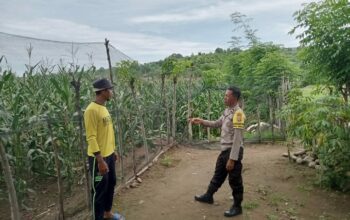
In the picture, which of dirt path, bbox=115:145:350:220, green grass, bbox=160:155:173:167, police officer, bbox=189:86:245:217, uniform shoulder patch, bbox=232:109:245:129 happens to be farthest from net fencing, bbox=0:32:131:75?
uniform shoulder patch, bbox=232:109:245:129

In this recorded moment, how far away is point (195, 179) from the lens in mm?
6828

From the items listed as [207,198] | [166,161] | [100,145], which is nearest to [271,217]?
[207,198]

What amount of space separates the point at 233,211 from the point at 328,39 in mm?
2901

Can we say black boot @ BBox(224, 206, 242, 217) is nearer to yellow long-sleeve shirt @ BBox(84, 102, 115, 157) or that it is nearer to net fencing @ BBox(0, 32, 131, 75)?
yellow long-sleeve shirt @ BBox(84, 102, 115, 157)

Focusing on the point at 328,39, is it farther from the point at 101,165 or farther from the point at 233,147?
the point at 101,165

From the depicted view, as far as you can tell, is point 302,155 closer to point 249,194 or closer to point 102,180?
point 249,194

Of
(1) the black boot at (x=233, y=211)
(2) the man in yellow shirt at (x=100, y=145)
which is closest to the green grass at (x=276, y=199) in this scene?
(1) the black boot at (x=233, y=211)

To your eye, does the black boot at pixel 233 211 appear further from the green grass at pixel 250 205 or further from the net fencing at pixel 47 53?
the net fencing at pixel 47 53

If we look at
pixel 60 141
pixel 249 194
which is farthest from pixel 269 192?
pixel 60 141

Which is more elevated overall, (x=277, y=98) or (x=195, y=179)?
(x=277, y=98)

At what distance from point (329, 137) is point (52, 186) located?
Result: 467 centimetres

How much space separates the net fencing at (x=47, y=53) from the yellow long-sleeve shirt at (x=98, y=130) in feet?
12.8

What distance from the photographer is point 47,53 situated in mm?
9625

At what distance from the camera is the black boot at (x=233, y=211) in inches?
199
